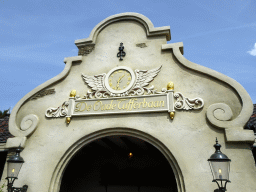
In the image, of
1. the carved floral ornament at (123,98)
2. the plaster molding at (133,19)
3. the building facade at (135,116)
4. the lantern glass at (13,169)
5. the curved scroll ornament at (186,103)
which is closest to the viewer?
the building facade at (135,116)

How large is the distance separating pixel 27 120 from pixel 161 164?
4.84 m

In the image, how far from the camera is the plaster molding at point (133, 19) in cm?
673

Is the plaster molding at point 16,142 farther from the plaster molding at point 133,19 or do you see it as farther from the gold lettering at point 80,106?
the plaster molding at point 133,19

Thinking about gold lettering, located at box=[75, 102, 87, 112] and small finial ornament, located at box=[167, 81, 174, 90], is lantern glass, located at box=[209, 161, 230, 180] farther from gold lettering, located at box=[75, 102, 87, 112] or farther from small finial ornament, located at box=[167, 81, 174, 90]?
gold lettering, located at box=[75, 102, 87, 112]

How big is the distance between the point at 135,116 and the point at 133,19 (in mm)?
3504

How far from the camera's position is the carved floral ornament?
5.70 metres

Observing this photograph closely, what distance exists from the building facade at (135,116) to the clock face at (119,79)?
3cm

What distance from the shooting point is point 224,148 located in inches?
193

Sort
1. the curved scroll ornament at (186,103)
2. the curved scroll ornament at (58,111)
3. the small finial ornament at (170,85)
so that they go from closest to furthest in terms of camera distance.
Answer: the curved scroll ornament at (186,103), the small finial ornament at (170,85), the curved scroll ornament at (58,111)

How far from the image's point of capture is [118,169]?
26.9 feet

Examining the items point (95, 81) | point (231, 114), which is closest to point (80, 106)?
point (95, 81)

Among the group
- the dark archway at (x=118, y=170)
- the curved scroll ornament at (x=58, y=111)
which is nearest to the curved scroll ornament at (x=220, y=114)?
the dark archway at (x=118, y=170)

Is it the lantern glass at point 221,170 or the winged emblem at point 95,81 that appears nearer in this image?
the lantern glass at point 221,170

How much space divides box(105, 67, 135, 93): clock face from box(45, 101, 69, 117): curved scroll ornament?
1.42m
